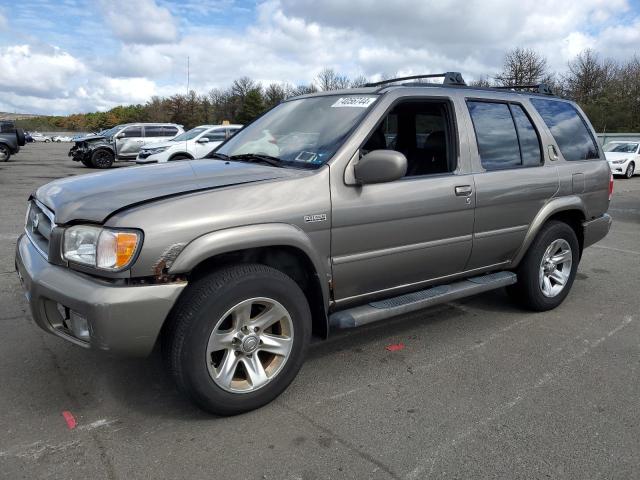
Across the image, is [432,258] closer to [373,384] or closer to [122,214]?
[373,384]

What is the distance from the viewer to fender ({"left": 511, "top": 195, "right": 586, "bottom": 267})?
4301 millimetres

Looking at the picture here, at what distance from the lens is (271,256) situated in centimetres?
308

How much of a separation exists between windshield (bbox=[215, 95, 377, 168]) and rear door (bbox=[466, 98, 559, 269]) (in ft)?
3.33

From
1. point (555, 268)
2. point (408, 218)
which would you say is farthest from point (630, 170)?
point (408, 218)

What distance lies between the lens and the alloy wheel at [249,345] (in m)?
2.79

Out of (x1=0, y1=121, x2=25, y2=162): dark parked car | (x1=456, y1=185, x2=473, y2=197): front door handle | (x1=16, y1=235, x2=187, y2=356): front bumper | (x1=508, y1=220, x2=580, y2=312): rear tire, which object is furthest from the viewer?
(x1=0, y1=121, x2=25, y2=162): dark parked car

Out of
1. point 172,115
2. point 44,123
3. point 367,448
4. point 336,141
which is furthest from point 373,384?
point 44,123

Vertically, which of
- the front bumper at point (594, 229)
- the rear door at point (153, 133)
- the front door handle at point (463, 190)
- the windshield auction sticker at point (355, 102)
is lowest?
the front bumper at point (594, 229)

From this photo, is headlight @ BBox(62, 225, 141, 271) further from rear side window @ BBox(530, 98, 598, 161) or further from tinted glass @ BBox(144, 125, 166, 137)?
Result: tinted glass @ BBox(144, 125, 166, 137)

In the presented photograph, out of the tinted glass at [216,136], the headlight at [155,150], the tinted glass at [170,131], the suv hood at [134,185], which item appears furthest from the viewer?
the tinted glass at [170,131]

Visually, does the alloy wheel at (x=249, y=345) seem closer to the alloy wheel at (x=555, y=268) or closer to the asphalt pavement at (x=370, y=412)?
the asphalt pavement at (x=370, y=412)

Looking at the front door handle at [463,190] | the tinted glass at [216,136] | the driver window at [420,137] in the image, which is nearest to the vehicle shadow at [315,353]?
the front door handle at [463,190]

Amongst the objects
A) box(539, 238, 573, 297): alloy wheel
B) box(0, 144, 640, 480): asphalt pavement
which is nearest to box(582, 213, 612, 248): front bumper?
box(539, 238, 573, 297): alloy wheel

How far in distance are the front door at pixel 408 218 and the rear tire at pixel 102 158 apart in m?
19.2
